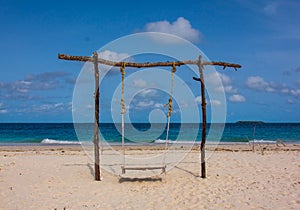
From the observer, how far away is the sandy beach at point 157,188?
606 cm

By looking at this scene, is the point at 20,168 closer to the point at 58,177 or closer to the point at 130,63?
the point at 58,177

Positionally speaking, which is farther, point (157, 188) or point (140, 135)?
point (140, 135)

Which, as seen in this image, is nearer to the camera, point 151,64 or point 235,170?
point 151,64

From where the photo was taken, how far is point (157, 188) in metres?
7.36

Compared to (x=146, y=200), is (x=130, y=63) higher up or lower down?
higher up

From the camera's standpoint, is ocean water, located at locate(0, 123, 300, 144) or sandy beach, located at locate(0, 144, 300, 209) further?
ocean water, located at locate(0, 123, 300, 144)

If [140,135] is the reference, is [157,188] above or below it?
below

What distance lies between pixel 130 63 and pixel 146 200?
3.46 m

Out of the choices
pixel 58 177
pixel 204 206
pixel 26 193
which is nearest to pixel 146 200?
pixel 204 206

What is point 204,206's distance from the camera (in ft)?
19.3

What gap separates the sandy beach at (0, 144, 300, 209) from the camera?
6.06 meters

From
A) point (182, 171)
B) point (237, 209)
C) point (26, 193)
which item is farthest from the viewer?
point (182, 171)

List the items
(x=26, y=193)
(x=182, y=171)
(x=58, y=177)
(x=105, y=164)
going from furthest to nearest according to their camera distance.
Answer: (x=105, y=164)
(x=182, y=171)
(x=58, y=177)
(x=26, y=193)

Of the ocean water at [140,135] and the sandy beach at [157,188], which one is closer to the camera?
the sandy beach at [157,188]
